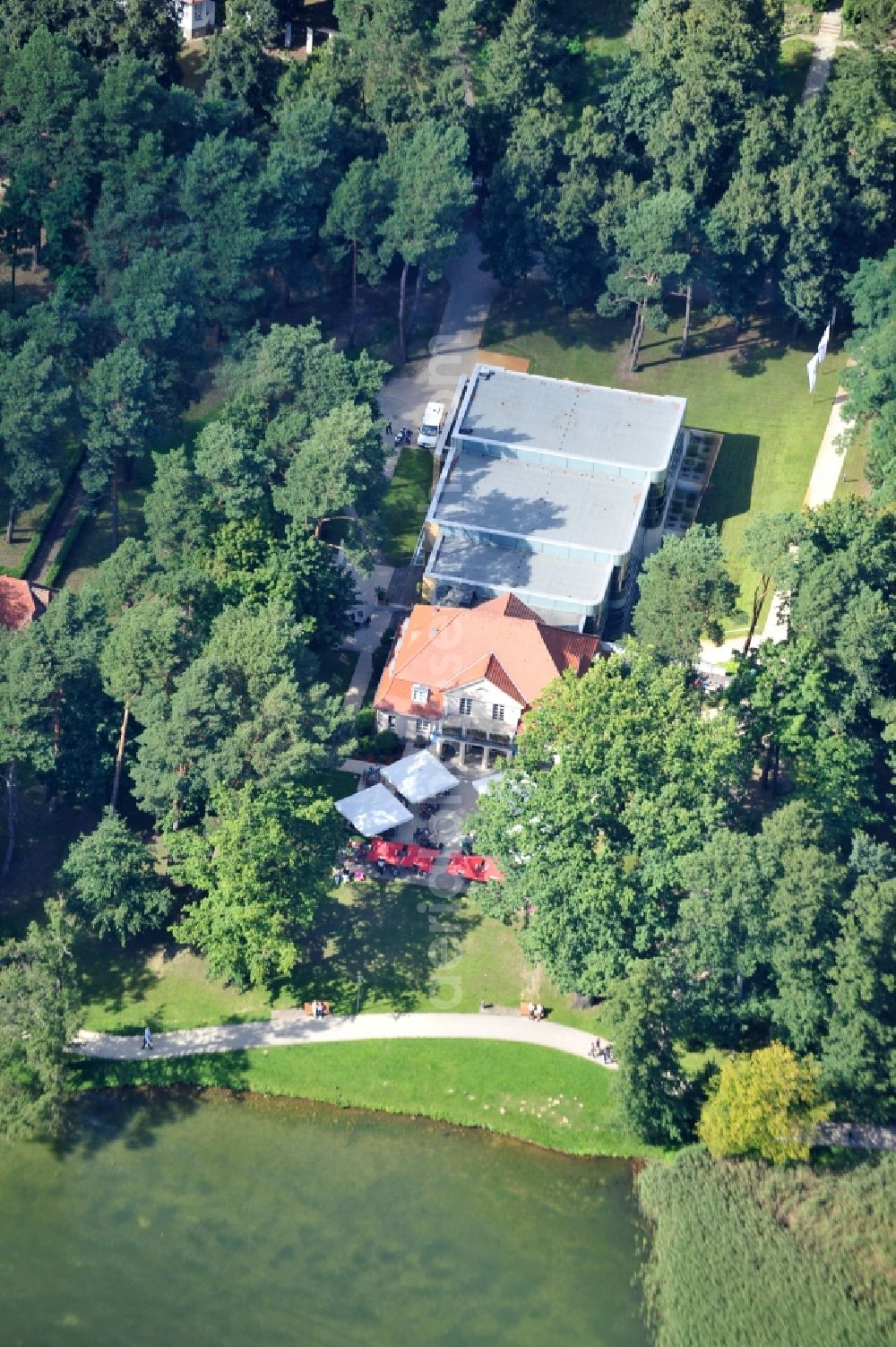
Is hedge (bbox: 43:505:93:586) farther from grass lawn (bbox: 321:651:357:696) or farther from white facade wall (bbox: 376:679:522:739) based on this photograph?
white facade wall (bbox: 376:679:522:739)

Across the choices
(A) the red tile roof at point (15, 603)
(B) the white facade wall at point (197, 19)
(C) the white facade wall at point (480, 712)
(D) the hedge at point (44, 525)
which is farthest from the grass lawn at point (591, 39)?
(A) the red tile roof at point (15, 603)

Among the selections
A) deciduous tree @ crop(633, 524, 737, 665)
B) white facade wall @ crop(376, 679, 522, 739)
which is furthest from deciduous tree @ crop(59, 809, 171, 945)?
deciduous tree @ crop(633, 524, 737, 665)

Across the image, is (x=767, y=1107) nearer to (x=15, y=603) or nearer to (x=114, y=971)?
(x=114, y=971)

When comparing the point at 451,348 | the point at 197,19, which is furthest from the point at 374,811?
the point at 197,19

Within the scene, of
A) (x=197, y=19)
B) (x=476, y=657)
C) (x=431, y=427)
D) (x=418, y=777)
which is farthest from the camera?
(x=197, y=19)

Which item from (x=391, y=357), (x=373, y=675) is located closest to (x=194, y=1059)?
(x=373, y=675)
